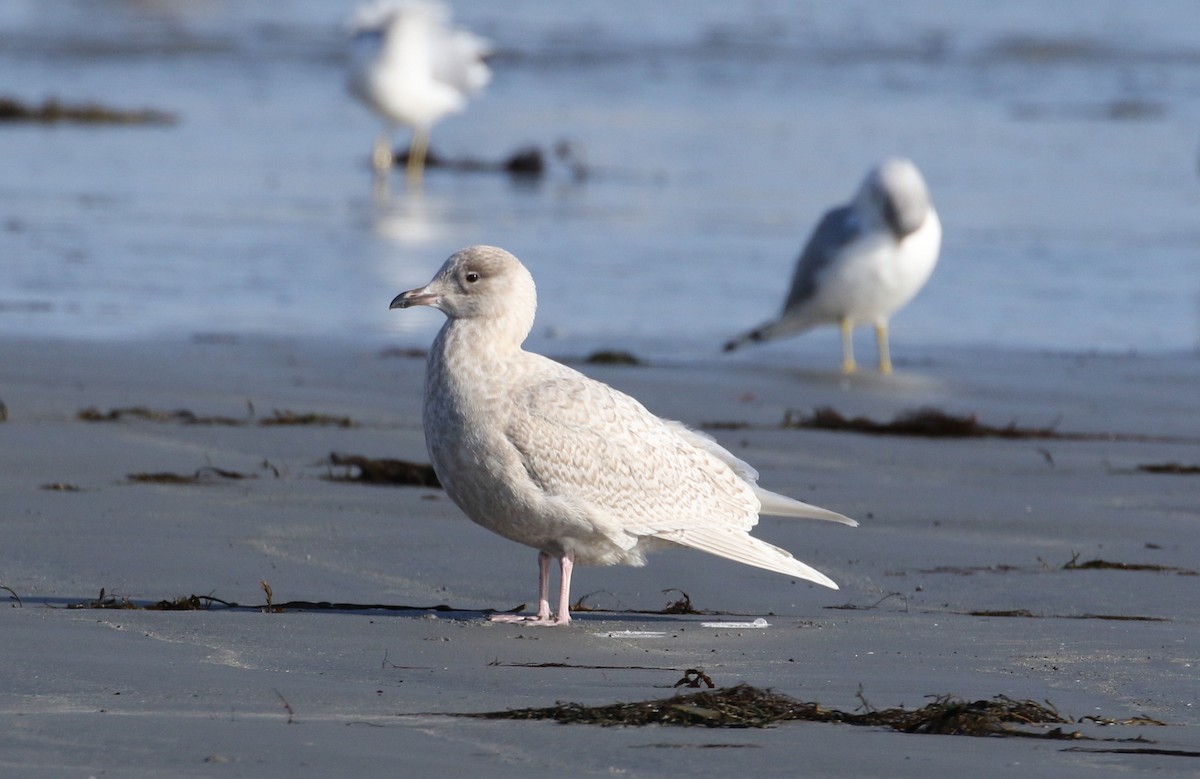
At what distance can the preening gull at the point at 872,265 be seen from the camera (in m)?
10.7

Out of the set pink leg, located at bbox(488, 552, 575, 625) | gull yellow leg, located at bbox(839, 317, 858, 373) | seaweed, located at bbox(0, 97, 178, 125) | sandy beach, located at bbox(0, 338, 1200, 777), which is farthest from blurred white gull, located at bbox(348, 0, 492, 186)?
pink leg, located at bbox(488, 552, 575, 625)

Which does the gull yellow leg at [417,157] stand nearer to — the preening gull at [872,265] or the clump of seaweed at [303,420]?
the preening gull at [872,265]

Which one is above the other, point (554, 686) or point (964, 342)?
point (964, 342)

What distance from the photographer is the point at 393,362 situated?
9430 millimetres

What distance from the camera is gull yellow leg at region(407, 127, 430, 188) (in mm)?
18656

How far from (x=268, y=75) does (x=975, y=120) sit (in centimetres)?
1065

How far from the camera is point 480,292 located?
16.6 ft

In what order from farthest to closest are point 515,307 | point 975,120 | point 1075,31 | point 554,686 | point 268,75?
1. point 1075,31
2. point 268,75
3. point 975,120
4. point 515,307
5. point 554,686

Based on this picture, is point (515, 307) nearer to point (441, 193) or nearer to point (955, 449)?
point (955, 449)

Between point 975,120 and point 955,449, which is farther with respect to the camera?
point 975,120

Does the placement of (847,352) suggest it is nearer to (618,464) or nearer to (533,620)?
(618,464)

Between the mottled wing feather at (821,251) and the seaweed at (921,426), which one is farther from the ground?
the mottled wing feather at (821,251)

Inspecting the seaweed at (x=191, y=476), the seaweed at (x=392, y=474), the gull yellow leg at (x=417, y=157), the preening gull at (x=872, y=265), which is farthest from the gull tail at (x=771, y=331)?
the gull yellow leg at (x=417, y=157)

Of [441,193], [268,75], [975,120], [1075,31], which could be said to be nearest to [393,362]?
[441,193]
